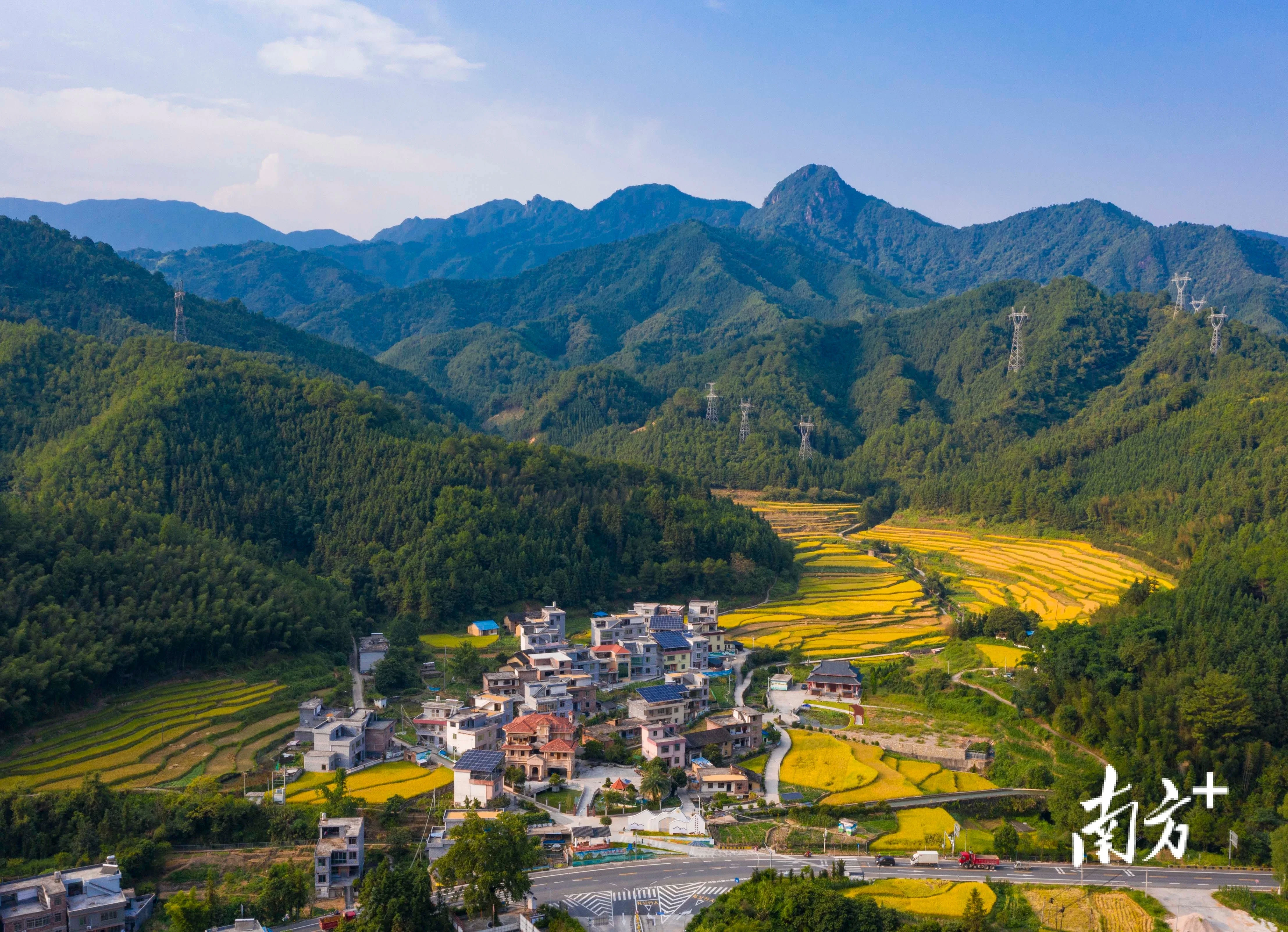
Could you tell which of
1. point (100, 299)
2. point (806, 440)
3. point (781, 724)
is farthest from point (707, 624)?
point (100, 299)

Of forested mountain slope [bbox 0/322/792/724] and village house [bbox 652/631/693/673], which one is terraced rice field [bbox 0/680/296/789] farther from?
village house [bbox 652/631/693/673]

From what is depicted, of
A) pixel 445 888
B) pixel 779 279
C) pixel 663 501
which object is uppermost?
pixel 779 279

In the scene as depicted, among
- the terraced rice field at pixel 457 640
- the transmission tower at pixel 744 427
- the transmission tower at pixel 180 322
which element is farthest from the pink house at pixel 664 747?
the transmission tower at pixel 744 427

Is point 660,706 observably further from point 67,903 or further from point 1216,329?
point 1216,329

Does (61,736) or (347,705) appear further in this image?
(347,705)

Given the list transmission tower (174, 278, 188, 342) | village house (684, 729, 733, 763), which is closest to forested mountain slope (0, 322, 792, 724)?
transmission tower (174, 278, 188, 342)

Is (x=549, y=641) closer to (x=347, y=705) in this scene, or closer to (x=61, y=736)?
(x=347, y=705)

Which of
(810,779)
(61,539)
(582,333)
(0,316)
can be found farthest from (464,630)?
(582,333)
